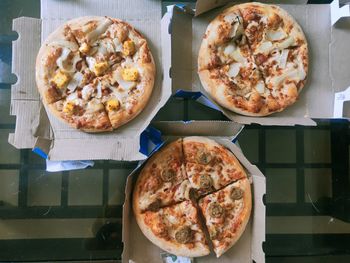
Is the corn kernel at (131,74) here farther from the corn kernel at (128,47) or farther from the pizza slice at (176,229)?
the pizza slice at (176,229)

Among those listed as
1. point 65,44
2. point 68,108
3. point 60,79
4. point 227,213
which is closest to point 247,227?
point 227,213

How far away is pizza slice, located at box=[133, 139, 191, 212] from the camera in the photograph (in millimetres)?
2350

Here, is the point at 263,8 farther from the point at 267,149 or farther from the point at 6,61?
the point at 6,61

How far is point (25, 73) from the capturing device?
94.8 inches

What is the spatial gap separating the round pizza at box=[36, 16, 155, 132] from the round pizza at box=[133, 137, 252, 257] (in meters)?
0.36

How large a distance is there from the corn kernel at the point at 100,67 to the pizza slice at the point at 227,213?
952 millimetres

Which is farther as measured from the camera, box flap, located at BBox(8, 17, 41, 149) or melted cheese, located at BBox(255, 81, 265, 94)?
melted cheese, located at BBox(255, 81, 265, 94)

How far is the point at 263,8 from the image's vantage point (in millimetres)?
2504

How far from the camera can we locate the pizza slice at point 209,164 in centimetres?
239

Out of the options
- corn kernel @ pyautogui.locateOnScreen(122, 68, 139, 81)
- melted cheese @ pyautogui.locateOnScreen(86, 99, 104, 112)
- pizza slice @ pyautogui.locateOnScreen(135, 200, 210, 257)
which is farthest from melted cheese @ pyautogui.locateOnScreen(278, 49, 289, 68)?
melted cheese @ pyautogui.locateOnScreen(86, 99, 104, 112)

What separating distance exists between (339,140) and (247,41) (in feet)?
2.97

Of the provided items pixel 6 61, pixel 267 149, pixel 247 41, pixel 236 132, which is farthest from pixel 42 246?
pixel 247 41

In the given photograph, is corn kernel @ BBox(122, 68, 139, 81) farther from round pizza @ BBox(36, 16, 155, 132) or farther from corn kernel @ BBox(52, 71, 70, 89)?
corn kernel @ BBox(52, 71, 70, 89)

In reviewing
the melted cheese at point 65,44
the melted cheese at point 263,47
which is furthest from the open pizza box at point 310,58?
the melted cheese at point 65,44
